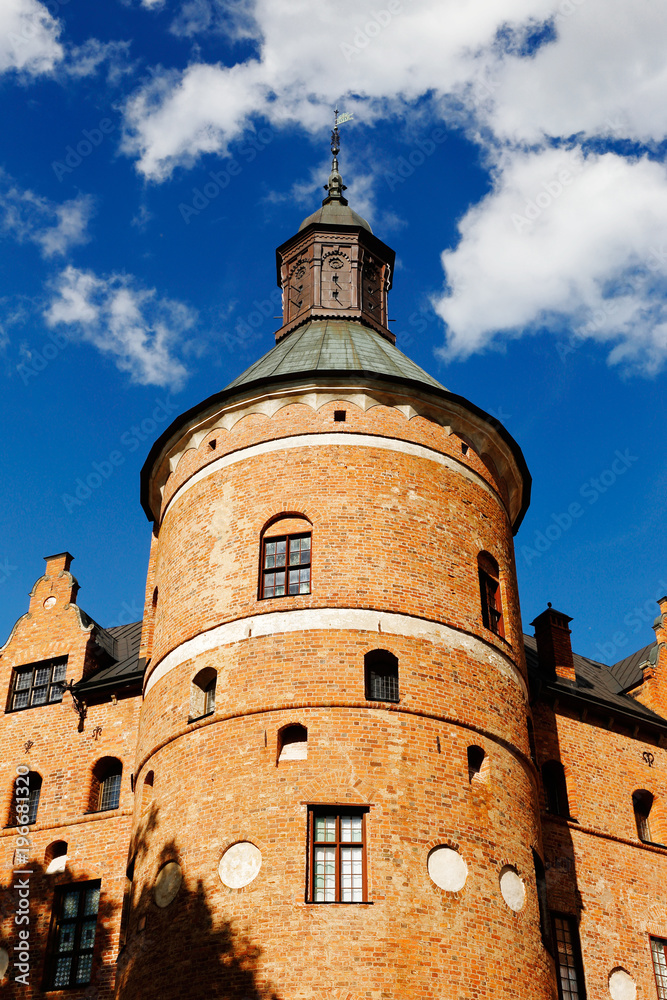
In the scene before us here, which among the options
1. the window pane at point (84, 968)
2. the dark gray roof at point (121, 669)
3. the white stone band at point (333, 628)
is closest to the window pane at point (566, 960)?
the white stone band at point (333, 628)

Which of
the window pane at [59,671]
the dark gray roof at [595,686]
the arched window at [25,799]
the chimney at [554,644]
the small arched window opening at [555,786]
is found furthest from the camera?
the chimney at [554,644]

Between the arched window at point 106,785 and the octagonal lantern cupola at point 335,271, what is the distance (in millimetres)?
12838

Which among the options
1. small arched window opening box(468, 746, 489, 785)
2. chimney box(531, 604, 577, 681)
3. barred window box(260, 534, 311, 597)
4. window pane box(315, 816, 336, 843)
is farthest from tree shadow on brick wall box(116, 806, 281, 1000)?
chimney box(531, 604, 577, 681)

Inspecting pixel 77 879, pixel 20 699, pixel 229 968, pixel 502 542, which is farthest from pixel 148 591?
pixel 229 968

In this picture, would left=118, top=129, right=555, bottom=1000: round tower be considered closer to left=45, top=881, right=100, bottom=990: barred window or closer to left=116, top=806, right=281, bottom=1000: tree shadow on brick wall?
left=116, top=806, right=281, bottom=1000: tree shadow on brick wall

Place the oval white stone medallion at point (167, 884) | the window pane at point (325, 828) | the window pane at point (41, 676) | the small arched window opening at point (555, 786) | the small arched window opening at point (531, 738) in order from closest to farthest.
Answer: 1. the window pane at point (325, 828)
2. the oval white stone medallion at point (167, 884)
3. the small arched window opening at point (531, 738)
4. the small arched window opening at point (555, 786)
5. the window pane at point (41, 676)

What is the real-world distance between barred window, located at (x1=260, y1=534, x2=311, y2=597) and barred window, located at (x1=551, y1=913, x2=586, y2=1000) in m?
9.44

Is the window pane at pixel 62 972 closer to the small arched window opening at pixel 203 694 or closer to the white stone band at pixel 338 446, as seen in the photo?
the small arched window opening at pixel 203 694

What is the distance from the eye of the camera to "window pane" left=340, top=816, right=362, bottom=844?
18.4 meters

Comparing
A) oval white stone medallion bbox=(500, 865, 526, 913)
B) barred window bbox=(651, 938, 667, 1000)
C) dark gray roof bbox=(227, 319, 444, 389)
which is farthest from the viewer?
dark gray roof bbox=(227, 319, 444, 389)

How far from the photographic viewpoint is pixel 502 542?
24.5m

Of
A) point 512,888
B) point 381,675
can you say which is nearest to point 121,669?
point 381,675

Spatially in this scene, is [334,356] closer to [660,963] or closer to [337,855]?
[337,855]

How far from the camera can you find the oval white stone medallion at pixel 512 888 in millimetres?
19172
